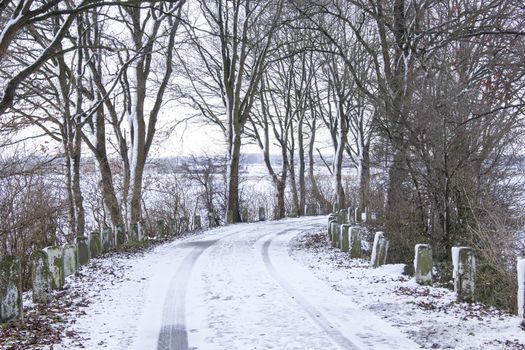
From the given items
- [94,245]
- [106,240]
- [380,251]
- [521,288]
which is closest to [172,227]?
[106,240]

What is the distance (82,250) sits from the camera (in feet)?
37.1

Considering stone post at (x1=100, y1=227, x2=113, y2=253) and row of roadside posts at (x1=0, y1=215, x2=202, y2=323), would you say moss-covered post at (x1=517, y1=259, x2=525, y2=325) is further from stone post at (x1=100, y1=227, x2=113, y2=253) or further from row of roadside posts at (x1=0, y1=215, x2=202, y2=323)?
stone post at (x1=100, y1=227, x2=113, y2=253)

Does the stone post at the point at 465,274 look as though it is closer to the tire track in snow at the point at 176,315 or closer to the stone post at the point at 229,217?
the tire track in snow at the point at 176,315

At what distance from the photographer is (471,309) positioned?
6867mm

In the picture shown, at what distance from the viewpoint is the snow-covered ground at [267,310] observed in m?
5.68

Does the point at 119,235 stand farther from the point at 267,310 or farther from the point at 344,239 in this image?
the point at 267,310

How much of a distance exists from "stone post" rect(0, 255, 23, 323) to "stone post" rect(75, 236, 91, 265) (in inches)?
171

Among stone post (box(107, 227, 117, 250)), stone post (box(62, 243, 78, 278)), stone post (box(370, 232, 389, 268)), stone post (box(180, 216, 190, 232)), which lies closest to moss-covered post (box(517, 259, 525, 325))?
stone post (box(370, 232, 389, 268))

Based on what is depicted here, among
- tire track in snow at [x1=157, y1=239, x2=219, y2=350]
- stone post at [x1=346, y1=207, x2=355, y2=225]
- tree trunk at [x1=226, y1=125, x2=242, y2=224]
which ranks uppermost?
tree trunk at [x1=226, y1=125, x2=242, y2=224]

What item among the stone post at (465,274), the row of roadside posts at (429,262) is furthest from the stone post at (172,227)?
the stone post at (465,274)

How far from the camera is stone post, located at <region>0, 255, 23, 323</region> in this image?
6531 mm

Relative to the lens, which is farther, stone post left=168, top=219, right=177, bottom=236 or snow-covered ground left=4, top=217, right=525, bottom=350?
stone post left=168, top=219, right=177, bottom=236

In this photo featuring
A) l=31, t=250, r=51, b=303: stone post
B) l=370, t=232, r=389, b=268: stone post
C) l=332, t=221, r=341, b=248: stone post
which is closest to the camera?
l=31, t=250, r=51, b=303: stone post

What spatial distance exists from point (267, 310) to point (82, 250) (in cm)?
600
